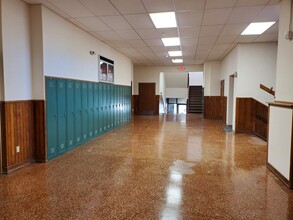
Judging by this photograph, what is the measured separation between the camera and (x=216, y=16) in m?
4.52

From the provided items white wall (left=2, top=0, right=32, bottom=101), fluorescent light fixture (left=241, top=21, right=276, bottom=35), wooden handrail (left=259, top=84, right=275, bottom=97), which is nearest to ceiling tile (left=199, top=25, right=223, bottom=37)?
fluorescent light fixture (left=241, top=21, right=276, bottom=35)

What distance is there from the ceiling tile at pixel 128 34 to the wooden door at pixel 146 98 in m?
6.41

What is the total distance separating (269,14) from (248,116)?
11.6ft

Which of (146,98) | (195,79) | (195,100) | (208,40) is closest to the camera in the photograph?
(208,40)

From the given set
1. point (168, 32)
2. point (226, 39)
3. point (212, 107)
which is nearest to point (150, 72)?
point (212, 107)

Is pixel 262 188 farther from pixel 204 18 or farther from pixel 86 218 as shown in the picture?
pixel 204 18

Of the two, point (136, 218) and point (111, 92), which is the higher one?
point (111, 92)

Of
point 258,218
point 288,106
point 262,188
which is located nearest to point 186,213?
point 258,218

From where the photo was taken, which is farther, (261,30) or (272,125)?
(261,30)

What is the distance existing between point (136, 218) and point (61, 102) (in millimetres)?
3200

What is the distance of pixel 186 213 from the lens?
8.04 feet

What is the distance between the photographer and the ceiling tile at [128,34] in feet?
18.7

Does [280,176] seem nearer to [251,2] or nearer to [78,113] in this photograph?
[251,2]

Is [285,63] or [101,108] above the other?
[285,63]
